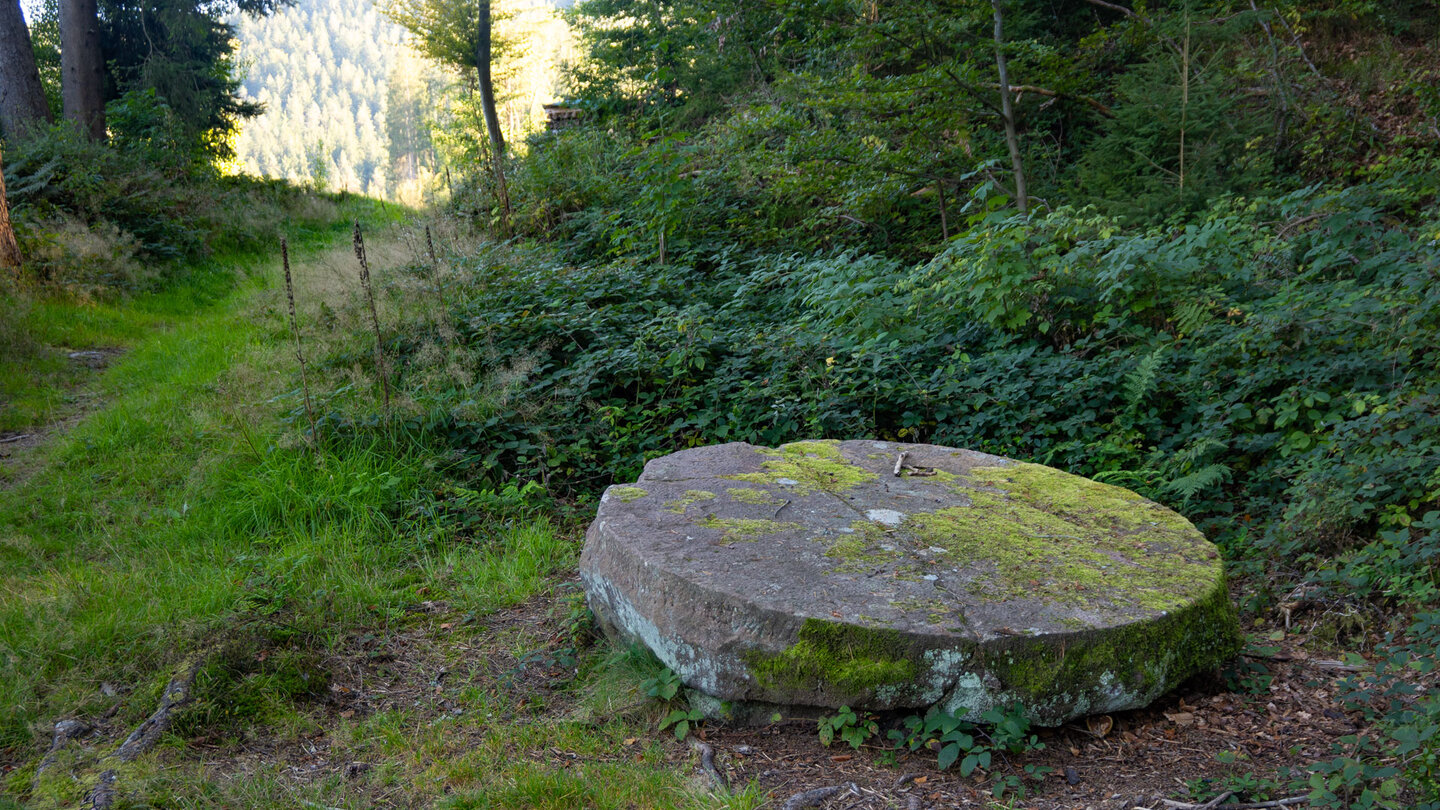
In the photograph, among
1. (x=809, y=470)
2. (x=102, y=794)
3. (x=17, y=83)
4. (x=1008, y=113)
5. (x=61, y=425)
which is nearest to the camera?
(x=102, y=794)

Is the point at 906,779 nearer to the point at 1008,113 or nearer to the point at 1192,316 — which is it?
the point at 1192,316

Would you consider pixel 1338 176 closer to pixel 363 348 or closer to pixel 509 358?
pixel 509 358

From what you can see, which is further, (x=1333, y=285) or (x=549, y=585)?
(x=1333, y=285)

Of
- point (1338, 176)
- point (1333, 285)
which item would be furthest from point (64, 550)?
point (1338, 176)

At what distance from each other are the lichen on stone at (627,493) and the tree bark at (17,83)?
12.5m

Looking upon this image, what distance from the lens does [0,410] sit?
534 centimetres

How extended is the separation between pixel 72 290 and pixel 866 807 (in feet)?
29.6

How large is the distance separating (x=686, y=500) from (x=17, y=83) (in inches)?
537

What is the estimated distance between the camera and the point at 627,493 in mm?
3273

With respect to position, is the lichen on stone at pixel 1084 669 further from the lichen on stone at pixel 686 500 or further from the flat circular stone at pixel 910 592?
the lichen on stone at pixel 686 500

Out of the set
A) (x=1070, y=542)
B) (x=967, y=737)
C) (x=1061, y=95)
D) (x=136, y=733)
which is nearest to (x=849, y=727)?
(x=967, y=737)

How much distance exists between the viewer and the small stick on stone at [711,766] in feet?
7.49

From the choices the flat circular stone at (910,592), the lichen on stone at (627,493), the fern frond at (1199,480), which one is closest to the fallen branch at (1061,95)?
the fern frond at (1199,480)

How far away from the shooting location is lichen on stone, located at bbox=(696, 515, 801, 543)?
288 centimetres
